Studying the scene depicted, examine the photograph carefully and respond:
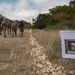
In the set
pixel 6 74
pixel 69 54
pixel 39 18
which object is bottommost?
pixel 6 74

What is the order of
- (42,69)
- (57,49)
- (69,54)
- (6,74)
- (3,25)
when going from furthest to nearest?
(3,25) < (57,49) < (42,69) < (6,74) < (69,54)

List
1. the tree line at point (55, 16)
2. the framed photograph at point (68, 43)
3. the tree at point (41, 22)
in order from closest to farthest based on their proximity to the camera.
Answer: the framed photograph at point (68, 43)
the tree line at point (55, 16)
the tree at point (41, 22)

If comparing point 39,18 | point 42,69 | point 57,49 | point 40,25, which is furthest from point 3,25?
point 39,18

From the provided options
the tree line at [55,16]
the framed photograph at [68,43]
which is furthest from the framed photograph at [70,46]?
the tree line at [55,16]

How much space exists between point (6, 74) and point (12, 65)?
1156 millimetres

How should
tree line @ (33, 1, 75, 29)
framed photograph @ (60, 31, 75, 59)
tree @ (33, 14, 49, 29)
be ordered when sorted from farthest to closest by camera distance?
1. tree @ (33, 14, 49, 29)
2. tree line @ (33, 1, 75, 29)
3. framed photograph @ (60, 31, 75, 59)

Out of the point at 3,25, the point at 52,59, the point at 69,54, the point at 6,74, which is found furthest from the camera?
the point at 3,25

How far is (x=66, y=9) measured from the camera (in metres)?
52.7

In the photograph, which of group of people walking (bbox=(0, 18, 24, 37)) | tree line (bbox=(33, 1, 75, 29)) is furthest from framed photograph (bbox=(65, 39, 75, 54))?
tree line (bbox=(33, 1, 75, 29))

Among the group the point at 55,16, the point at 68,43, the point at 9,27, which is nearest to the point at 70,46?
the point at 68,43

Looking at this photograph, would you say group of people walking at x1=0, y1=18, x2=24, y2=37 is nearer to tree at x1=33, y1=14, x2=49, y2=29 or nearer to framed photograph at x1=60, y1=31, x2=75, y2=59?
framed photograph at x1=60, y1=31, x2=75, y2=59

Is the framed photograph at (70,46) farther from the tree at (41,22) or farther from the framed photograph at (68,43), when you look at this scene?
the tree at (41,22)

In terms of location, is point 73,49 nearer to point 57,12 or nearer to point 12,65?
point 12,65

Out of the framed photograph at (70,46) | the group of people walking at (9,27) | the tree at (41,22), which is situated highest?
the tree at (41,22)
